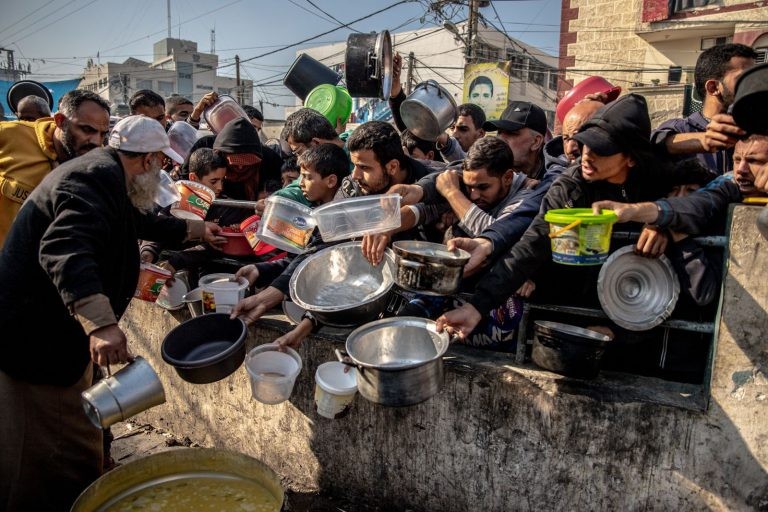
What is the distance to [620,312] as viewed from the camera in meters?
2.23

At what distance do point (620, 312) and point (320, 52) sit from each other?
47725mm

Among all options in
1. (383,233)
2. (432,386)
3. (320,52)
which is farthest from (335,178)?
(320,52)

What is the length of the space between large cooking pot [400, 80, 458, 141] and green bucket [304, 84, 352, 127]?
1220mm

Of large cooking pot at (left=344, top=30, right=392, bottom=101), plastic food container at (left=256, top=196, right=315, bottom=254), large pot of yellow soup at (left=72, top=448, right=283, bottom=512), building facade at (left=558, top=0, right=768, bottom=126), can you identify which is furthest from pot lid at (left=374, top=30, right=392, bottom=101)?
building facade at (left=558, top=0, right=768, bottom=126)

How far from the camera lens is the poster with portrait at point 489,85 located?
17391mm

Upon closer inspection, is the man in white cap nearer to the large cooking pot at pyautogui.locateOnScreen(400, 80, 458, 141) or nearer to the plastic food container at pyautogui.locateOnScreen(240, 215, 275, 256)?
the plastic food container at pyautogui.locateOnScreen(240, 215, 275, 256)

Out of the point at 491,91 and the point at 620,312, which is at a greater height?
the point at 491,91

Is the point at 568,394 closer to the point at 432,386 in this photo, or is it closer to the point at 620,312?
the point at 620,312

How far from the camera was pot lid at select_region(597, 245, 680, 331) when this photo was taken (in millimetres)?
2182

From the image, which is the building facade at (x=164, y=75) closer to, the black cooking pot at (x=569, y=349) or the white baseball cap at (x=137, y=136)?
the white baseball cap at (x=137, y=136)

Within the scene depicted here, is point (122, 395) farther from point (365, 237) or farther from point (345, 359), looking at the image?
point (365, 237)

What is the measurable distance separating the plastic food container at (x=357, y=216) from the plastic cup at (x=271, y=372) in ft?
2.24

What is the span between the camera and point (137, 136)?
8.56ft

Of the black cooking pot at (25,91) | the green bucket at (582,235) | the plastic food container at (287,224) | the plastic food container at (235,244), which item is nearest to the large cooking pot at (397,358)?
the green bucket at (582,235)
